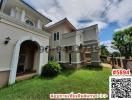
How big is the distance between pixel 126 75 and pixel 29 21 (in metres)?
12.7

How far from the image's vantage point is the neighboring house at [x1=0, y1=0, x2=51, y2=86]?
729cm

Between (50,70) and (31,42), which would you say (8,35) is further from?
(50,70)

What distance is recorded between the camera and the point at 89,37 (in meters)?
16.2

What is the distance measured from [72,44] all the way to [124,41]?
18.0m

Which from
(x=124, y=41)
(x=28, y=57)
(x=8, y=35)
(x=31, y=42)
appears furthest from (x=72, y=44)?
(x=124, y=41)

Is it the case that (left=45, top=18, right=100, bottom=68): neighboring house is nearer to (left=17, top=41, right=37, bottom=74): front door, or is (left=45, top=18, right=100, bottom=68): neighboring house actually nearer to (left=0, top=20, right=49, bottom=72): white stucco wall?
(left=17, top=41, right=37, bottom=74): front door

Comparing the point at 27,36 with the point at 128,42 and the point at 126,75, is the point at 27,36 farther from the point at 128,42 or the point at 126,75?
the point at 128,42

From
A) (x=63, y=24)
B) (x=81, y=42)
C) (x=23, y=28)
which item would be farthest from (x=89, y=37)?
(x=23, y=28)

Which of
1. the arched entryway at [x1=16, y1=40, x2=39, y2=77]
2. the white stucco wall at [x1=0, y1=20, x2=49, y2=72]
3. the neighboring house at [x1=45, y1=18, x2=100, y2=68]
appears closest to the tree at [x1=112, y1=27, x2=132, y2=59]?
the neighboring house at [x1=45, y1=18, x2=100, y2=68]

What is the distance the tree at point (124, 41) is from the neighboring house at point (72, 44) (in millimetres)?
14197

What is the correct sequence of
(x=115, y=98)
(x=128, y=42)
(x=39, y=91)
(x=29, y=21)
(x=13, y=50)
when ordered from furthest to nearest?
(x=128, y=42) < (x=29, y=21) < (x=13, y=50) < (x=39, y=91) < (x=115, y=98)

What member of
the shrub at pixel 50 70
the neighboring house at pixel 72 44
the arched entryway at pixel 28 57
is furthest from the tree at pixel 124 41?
the arched entryway at pixel 28 57

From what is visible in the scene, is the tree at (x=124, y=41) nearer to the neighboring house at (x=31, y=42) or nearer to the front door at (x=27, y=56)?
the neighboring house at (x=31, y=42)

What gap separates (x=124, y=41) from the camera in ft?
85.1
